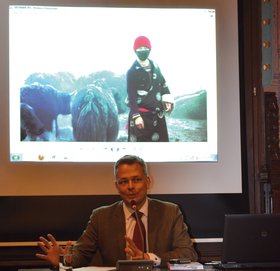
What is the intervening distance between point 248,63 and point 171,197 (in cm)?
108

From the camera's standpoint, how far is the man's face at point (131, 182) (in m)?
2.68

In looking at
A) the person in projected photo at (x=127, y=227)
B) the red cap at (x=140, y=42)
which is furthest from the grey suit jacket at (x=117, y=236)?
the red cap at (x=140, y=42)

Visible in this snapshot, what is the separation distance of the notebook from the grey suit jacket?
515mm

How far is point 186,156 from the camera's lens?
3426 millimetres

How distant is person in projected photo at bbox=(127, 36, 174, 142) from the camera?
3414 millimetres

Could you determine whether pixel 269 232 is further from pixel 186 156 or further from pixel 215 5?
pixel 215 5

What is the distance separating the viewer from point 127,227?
108 inches

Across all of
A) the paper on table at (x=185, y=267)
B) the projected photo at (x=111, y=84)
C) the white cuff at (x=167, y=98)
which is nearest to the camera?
the paper on table at (x=185, y=267)

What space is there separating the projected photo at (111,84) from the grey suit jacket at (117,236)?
26.6 inches

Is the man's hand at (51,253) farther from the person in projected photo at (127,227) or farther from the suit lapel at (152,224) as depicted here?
the suit lapel at (152,224)

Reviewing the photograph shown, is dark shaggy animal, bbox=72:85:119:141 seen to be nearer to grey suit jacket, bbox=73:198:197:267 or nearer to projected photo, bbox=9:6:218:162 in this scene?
projected photo, bbox=9:6:218:162

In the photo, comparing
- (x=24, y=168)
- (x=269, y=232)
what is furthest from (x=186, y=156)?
(x=269, y=232)

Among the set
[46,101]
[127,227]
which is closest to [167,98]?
[46,101]

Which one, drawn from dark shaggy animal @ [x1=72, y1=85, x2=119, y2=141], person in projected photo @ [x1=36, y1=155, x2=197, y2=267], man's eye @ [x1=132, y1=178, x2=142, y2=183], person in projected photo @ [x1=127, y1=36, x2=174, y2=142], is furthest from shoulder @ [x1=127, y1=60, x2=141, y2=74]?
man's eye @ [x1=132, y1=178, x2=142, y2=183]
